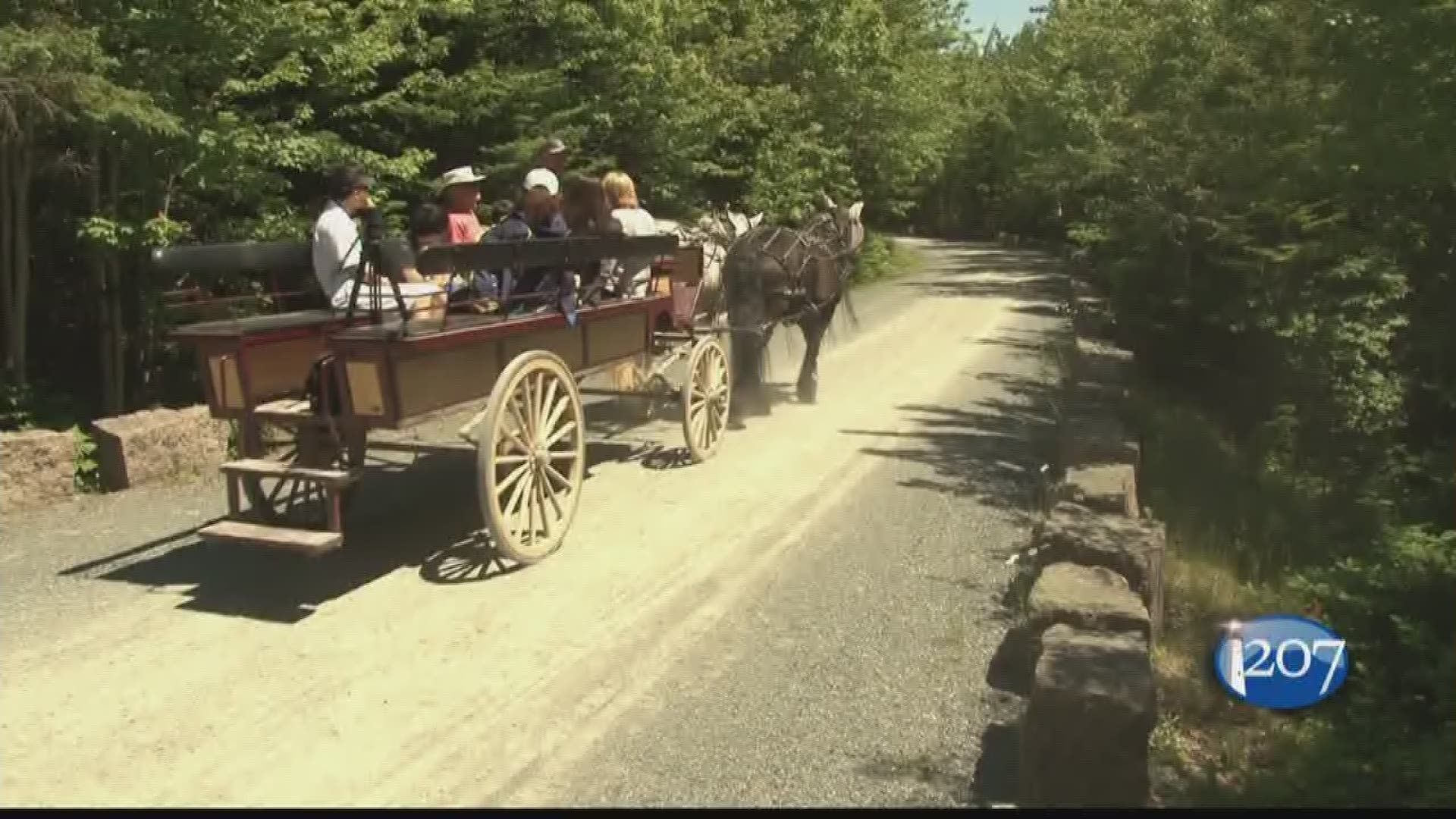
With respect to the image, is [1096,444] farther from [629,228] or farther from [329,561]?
[329,561]

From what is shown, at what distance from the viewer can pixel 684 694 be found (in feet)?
16.5

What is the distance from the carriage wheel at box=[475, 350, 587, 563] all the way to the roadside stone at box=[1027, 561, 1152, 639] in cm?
279

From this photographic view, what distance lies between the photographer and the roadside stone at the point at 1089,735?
3811mm

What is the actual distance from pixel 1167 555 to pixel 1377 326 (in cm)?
385

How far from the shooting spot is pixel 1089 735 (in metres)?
3.83

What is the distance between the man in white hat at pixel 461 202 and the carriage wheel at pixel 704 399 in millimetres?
1933

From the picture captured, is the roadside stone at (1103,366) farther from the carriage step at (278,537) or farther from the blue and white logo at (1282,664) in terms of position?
the carriage step at (278,537)

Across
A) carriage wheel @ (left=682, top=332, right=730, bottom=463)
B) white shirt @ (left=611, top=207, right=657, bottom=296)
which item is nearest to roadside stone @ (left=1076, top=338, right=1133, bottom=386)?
carriage wheel @ (left=682, top=332, right=730, bottom=463)

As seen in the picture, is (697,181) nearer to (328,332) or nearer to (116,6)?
(116,6)

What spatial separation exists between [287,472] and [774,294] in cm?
633

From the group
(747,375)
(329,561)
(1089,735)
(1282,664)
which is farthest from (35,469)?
(1282,664)

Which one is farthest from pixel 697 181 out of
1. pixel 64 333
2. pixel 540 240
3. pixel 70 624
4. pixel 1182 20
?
pixel 70 624

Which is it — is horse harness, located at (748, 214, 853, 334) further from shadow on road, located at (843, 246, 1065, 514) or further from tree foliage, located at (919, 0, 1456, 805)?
tree foliage, located at (919, 0, 1456, 805)

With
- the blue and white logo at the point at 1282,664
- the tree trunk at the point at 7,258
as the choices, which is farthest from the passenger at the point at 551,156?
the blue and white logo at the point at 1282,664
